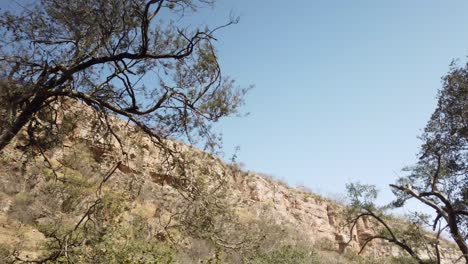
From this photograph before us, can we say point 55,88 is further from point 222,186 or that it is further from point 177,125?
point 222,186

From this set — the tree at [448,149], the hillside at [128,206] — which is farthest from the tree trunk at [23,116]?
the tree at [448,149]

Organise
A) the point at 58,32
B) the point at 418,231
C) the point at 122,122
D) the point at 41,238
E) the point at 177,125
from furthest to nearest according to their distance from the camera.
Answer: the point at 418,231 → the point at 41,238 → the point at 122,122 → the point at 177,125 → the point at 58,32

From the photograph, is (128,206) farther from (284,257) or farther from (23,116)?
(23,116)

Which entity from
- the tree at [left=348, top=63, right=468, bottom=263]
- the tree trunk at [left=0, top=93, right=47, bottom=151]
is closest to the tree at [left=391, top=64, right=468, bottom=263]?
the tree at [left=348, top=63, right=468, bottom=263]

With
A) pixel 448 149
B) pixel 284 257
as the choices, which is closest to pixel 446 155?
pixel 448 149

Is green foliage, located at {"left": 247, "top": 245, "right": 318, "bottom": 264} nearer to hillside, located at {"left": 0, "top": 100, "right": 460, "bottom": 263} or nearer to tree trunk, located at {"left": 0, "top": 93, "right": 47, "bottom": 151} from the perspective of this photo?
hillside, located at {"left": 0, "top": 100, "right": 460, "bottom": 263}

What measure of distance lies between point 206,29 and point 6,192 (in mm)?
11198

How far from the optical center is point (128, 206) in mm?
13633

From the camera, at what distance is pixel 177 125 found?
6566mm

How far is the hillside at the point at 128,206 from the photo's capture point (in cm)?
617

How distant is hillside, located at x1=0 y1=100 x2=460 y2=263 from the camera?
243 inches

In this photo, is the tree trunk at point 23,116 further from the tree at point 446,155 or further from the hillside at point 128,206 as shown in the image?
the tree at point 446,155

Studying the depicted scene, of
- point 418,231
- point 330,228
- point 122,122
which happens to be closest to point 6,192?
point 122,122

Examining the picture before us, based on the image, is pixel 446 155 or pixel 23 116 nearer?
pixel 23 116
